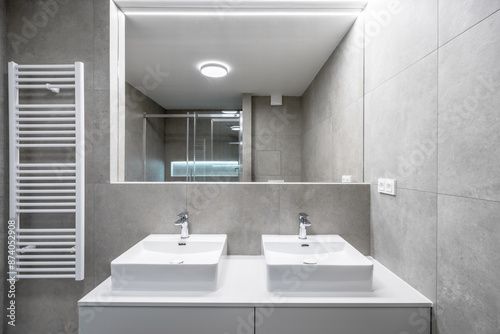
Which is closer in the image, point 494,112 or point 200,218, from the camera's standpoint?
point 494,112

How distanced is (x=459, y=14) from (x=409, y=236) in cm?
90

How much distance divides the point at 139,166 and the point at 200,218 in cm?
51

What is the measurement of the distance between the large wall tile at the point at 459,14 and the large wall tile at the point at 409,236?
61 centimetres

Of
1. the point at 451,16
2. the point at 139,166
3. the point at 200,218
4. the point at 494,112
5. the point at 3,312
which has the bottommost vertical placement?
the point at 3,312

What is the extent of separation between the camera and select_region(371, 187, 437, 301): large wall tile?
1.04m

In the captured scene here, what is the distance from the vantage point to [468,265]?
85 cm

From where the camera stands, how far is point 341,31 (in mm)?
1639

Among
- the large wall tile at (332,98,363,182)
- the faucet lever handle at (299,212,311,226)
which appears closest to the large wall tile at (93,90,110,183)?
the faucet lever handle at (299,212,311,226)

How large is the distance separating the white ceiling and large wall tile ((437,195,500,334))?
1.08 meters

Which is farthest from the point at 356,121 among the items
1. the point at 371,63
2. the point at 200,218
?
the point at 200,218

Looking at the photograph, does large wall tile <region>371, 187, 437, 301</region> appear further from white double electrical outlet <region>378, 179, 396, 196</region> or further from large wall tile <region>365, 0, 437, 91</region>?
large wall tile <region>365, 0, 437, 91</region>

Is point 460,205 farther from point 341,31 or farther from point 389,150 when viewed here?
point 341,31

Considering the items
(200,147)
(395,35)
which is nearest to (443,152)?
(395,35)

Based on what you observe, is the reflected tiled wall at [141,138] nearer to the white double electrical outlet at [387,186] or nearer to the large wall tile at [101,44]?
the large wall tile at [101,44]
